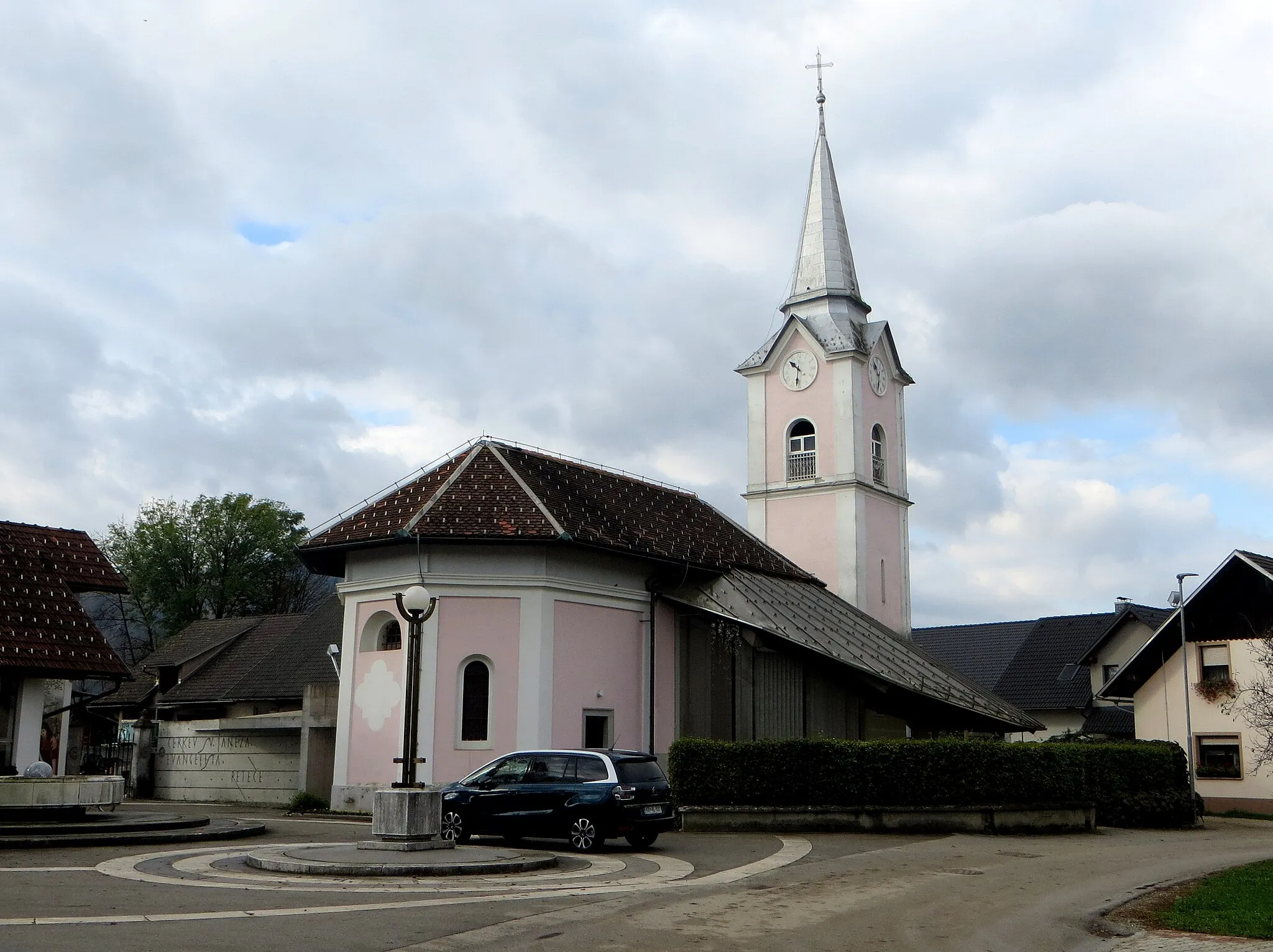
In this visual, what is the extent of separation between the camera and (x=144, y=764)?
121ft

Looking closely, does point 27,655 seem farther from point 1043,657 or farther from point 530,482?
point 1043,657

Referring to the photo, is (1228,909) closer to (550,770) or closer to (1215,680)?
(550,770)

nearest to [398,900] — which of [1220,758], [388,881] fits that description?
[388,881]

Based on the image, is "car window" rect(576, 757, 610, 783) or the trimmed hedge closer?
"car window" rect(576, 757, 610, 783)

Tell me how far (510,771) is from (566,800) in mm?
1283

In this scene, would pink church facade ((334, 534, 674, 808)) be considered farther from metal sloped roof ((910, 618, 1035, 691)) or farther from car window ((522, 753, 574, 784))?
metal sloped roof ((910, 618, 1035, 691))

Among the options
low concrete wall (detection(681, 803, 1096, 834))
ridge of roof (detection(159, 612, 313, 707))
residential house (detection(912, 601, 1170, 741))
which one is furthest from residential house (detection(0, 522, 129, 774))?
residential house (detection(912, 601, 1170, 741))

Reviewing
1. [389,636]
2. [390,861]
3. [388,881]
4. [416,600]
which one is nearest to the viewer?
[388,881]

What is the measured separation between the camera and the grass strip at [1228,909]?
12.0 m

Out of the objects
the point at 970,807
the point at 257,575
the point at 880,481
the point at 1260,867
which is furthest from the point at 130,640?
the point at 1260,867

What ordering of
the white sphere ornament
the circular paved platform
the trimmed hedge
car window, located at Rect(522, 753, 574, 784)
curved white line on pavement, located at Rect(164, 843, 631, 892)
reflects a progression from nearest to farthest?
curved white line on pavement, located at Rect(164, 843, 631, 892) → the circular paved platform → the white sphere ornament → car window, located at Rect(522, 753, 574, 784) → the trimmed hedge

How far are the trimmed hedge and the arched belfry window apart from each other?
2027 cm

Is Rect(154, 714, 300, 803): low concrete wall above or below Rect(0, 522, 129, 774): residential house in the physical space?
below

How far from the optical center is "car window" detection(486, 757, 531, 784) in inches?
778
